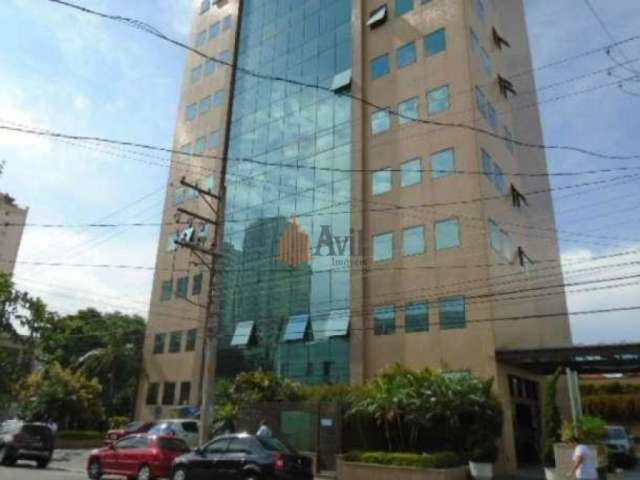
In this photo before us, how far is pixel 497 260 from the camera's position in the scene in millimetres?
27188

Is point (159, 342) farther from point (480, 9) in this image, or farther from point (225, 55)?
point (480, 9)

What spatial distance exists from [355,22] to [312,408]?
24.9 metres

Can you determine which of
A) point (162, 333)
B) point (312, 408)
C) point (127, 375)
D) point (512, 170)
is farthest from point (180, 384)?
point (512, 170)

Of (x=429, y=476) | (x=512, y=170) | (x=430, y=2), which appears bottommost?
(x=429, y=476)

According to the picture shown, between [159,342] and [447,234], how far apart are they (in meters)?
24.1

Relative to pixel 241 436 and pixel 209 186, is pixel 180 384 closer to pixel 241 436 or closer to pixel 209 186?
pixel 209 186

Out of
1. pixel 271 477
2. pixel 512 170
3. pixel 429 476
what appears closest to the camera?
pixel 271 477

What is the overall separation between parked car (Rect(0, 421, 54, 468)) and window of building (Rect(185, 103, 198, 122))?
96.3 ft

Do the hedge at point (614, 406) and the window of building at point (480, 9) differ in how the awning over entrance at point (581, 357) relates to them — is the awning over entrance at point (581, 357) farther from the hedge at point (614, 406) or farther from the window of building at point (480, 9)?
the window of building at point (480, 9)

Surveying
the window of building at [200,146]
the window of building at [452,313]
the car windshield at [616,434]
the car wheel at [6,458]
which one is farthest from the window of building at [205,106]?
the car windshield at [616,434]

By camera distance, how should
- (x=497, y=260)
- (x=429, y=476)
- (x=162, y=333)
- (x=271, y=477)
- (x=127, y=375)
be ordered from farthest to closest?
(x=127, y=375) < (x=162, y=333) < (x=497, y=260) < (x=429, y=476) < (x=271, y=477)

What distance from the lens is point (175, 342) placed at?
1581 inches

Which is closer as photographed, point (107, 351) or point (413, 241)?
point (413, 241)

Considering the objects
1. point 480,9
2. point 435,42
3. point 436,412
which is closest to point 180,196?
point 435,42
